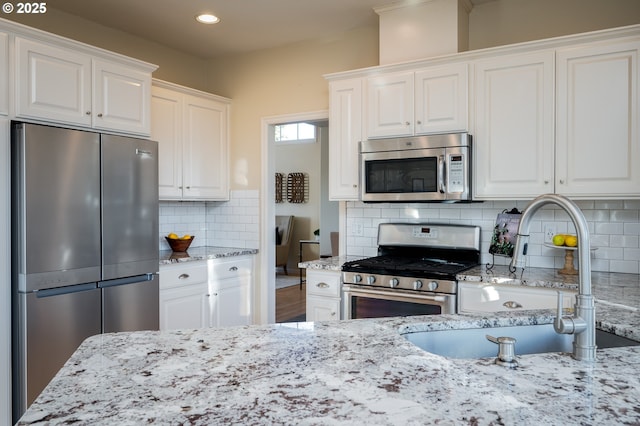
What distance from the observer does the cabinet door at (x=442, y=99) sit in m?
3.12

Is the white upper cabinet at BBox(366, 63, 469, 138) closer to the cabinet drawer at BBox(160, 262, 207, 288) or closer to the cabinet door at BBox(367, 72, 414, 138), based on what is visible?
the cabinet door at BBox(367, 72, 414, 138)

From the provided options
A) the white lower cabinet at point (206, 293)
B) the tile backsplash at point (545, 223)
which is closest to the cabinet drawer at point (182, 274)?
the white lower cabinet at point (206, 293)

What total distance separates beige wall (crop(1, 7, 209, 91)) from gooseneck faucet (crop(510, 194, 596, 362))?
3604 mm

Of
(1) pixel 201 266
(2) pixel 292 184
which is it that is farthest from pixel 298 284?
(1) pixel 201 266

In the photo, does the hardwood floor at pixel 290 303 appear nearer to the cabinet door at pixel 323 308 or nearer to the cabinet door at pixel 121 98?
the cabinet door at pixel 323 308

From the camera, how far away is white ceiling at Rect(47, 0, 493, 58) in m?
3.44

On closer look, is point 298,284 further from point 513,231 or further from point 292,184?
point 513,231

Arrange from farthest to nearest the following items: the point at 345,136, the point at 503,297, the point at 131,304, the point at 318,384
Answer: the point at 345,136, the point at 131,304, the point at 503,297, the point at 318,384

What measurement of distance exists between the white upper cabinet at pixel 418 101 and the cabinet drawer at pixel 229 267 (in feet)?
5.53

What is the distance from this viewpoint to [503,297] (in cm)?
275

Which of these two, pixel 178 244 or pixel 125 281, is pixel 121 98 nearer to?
pixel 125 281

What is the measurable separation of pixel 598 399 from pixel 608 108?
228 centimetres

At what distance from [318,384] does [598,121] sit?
2530 millimetres

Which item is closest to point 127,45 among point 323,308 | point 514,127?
point 323,308
